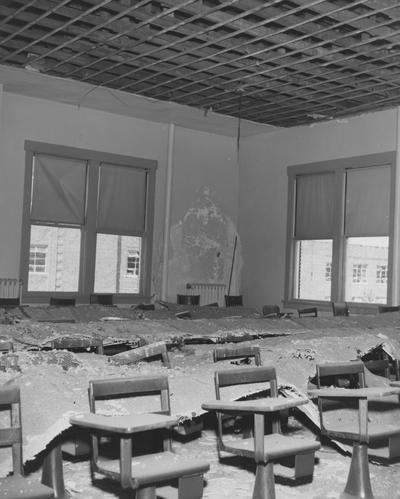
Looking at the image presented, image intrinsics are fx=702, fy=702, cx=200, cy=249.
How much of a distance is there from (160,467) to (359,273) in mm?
8272

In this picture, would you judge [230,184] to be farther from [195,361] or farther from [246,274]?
[195,361]

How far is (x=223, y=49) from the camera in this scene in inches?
331

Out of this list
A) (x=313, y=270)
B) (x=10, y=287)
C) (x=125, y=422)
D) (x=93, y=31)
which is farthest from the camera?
(x=313, y=270)

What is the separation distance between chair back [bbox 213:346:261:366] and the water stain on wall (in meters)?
7.37

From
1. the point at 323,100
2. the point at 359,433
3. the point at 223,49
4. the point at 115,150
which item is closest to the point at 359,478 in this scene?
the point at 359,433

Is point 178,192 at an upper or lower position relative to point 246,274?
upper

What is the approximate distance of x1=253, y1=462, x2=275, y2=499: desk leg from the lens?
3486 millimetres

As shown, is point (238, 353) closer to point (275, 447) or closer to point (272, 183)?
Answer: point (275, 447)

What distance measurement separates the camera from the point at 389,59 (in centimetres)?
868

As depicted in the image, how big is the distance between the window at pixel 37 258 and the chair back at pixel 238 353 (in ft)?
21.7

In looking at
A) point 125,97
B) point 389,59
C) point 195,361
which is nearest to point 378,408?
point 195,361

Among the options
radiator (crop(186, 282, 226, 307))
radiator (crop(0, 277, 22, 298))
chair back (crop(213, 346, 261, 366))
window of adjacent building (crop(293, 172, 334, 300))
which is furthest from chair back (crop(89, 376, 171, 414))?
radiator (crop(186, 282, 226, 307))

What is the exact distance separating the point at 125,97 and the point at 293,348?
6.67m

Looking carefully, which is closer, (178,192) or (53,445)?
(53,445)
